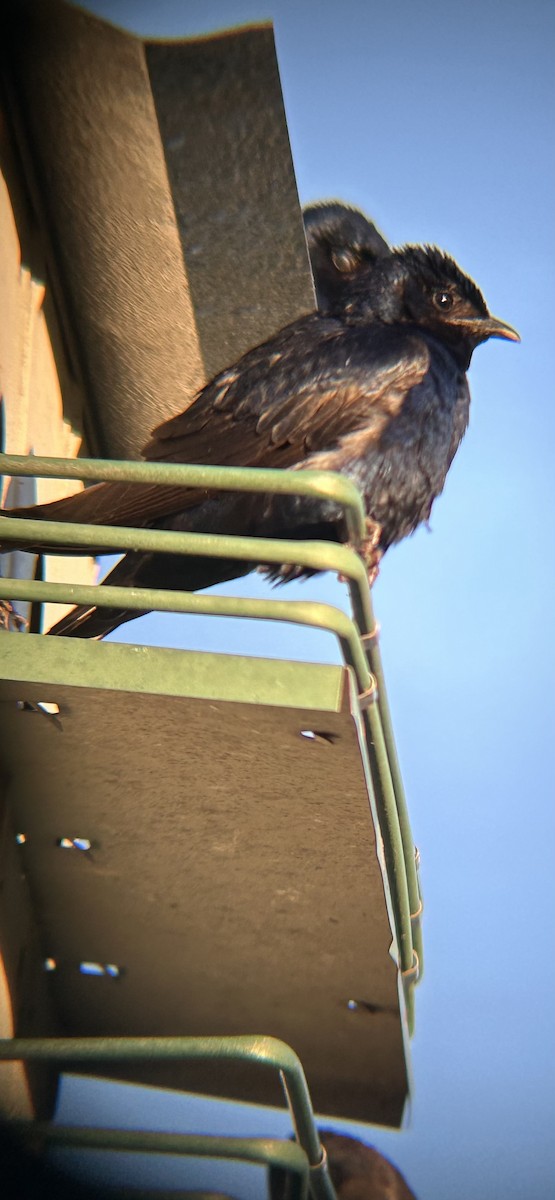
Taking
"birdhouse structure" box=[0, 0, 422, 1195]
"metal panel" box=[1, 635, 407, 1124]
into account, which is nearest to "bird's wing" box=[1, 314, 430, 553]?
"birdhouse structure" box=[0, 0, 422, 1195]

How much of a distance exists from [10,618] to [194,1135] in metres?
1.15

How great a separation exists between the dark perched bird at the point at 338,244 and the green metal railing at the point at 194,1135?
79.2 inches

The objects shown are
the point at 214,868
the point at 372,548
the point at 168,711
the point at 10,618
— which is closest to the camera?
the point at 168,711

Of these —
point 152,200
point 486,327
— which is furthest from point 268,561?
point 152,200

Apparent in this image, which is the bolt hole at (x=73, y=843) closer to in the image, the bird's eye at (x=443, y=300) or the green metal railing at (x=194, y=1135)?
the green metal railing at (x=194, y=1135)

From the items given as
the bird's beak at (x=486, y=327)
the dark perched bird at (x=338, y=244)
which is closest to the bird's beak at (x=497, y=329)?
the bird's beak at (x=486, y=327)

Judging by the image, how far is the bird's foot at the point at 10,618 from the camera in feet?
8.61

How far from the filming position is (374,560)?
2.79m

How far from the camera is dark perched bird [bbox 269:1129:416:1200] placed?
2.36 m

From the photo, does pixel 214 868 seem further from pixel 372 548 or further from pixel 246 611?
pixel 372 548

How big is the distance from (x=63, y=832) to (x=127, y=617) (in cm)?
75

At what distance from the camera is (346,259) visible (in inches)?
130

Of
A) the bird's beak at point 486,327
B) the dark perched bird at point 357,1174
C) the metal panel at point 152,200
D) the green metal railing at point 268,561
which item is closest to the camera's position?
the green metal railing at point 268,561

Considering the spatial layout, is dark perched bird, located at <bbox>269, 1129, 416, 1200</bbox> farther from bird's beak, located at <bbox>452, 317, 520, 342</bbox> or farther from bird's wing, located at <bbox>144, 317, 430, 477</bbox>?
bird's beak, located at <bbox>452, 317, 520, 342</bbox>
